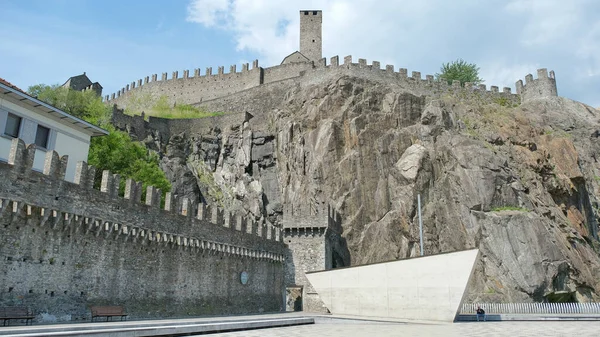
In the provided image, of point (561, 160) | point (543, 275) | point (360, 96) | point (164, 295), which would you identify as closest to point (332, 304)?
point (164, 295)

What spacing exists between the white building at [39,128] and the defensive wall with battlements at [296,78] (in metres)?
28.7

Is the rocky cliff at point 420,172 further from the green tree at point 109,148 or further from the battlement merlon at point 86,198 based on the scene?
the battlement merlon at point 86,198

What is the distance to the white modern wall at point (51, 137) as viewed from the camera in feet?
65.7

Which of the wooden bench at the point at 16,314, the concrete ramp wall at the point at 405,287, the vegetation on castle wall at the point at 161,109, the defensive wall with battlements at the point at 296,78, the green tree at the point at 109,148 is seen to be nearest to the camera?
the wooden bench at the point at 16,314

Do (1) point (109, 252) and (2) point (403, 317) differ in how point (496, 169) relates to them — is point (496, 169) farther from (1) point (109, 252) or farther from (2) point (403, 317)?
(1) point (109, 252)

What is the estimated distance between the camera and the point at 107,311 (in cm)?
1878

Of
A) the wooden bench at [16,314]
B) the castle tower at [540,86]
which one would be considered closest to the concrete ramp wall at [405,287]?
the wooden bench at [16,314]

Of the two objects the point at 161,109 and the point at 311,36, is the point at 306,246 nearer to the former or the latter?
the point at 161,109

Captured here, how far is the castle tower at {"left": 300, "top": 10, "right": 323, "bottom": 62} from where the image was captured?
6574 cm

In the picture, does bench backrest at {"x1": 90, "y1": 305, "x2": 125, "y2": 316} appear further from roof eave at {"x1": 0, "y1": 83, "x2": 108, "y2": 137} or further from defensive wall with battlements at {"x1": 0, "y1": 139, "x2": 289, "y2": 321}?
roof eave at {"x1": 0, "y1": 83, "x2": 108, "y2": 137}

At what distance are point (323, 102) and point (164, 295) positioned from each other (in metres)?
26.1

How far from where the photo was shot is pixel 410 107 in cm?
4397

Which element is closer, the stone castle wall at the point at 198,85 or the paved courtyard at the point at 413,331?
the paved courtyard at the point at 413,331

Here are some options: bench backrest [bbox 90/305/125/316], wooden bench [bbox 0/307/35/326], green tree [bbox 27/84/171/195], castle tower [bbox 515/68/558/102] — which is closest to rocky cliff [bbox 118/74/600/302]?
castle tower [bbox 515/68/558/102]
